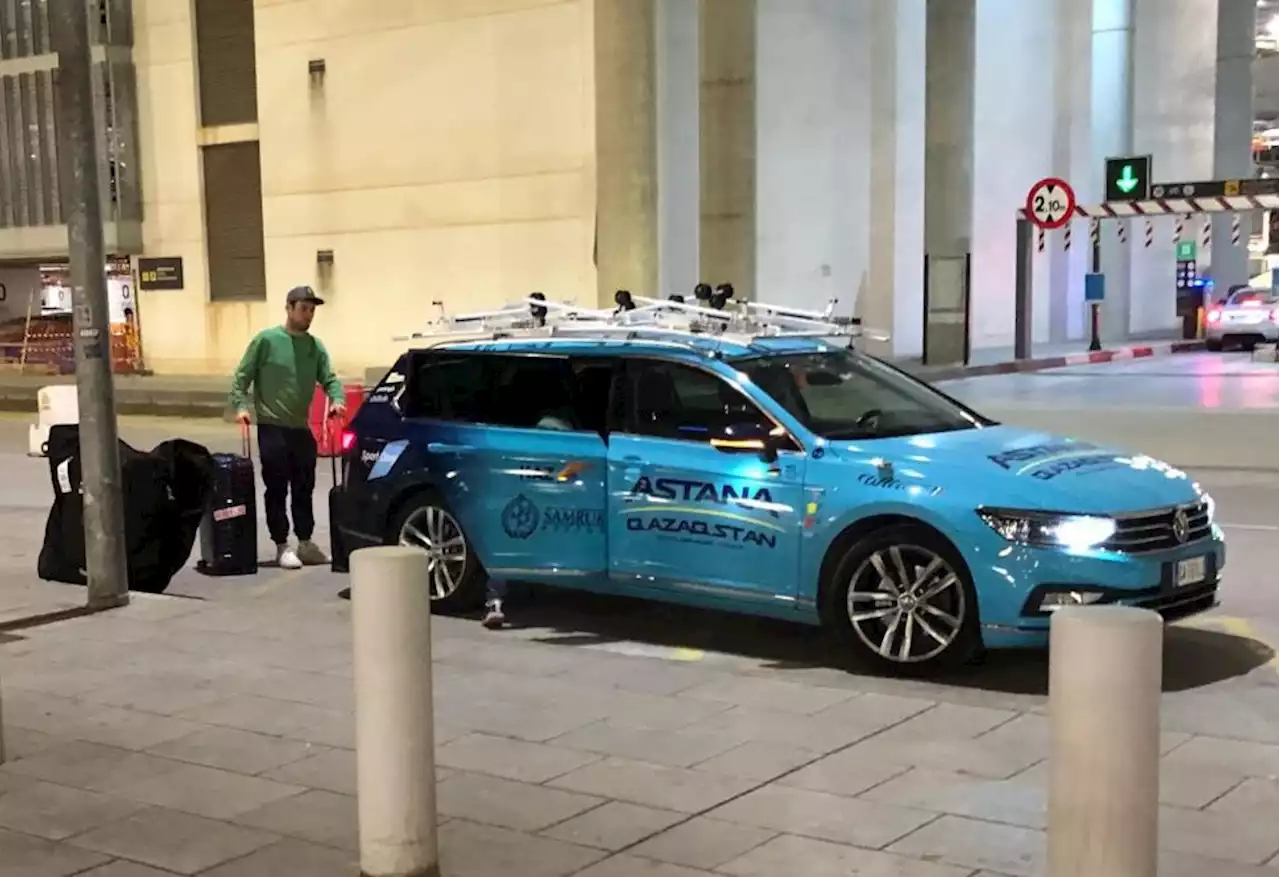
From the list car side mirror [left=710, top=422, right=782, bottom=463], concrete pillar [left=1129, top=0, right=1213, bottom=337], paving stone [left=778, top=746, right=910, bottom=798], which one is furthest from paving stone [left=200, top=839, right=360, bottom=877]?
concrete pillar [left=1129, top=0, right=1213, bottom=337]

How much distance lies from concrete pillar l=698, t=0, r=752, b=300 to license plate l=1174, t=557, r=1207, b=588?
1666 centimetres

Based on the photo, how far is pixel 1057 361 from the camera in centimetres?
2731

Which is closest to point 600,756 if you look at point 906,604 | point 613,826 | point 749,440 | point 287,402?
point 613,826

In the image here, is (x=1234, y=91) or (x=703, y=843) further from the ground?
(x=1234, y=91)

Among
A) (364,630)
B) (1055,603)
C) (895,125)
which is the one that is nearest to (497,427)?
(1055,603)

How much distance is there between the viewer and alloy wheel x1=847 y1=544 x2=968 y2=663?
6789 millimetres

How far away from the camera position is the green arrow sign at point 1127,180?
26422 millimetres

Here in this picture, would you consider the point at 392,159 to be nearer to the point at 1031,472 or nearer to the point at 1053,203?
the point at 1053,203

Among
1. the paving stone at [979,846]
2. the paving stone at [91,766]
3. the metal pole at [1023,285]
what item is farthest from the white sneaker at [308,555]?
the metal pole at [1023,285]

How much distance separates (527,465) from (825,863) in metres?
3.74

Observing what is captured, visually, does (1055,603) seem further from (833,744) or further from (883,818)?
(883,818)

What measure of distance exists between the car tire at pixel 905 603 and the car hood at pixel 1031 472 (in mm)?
288

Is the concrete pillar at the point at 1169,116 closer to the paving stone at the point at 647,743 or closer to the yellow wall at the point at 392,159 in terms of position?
the yellow wall at the point at 392,159

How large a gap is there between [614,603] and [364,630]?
4401 mm
